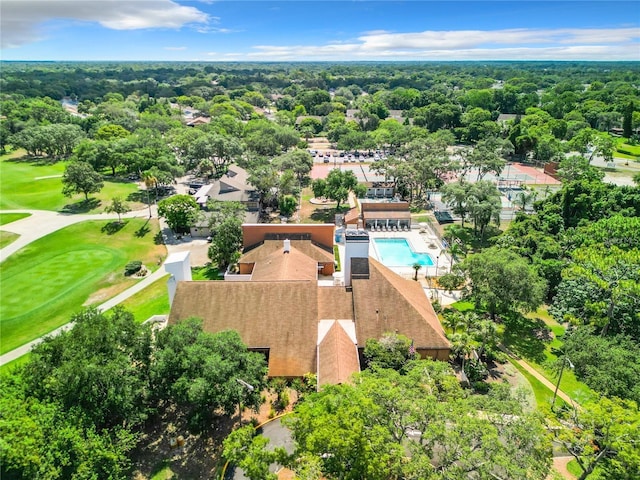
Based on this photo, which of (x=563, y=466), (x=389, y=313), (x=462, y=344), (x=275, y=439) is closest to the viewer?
(x=563, y=466)

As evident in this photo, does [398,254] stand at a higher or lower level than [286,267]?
lower

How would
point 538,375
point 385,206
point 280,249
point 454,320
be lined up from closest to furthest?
1. point 538,375
2. point 454,320
3. point 280,249
4. point 385,206

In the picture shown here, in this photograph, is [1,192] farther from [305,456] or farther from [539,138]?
[539,138]

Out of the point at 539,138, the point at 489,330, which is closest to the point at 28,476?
the point at 489,330

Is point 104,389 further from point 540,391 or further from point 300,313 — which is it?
point 540,391

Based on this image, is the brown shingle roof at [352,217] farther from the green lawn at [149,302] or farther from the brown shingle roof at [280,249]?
the green lawn at [149,302]

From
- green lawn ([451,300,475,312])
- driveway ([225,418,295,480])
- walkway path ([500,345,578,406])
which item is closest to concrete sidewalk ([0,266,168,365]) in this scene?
driveway ([225,418,295,480])

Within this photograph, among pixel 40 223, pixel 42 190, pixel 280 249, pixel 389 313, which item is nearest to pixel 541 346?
pixel 389 313

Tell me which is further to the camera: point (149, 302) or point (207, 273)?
point (207, 273)
